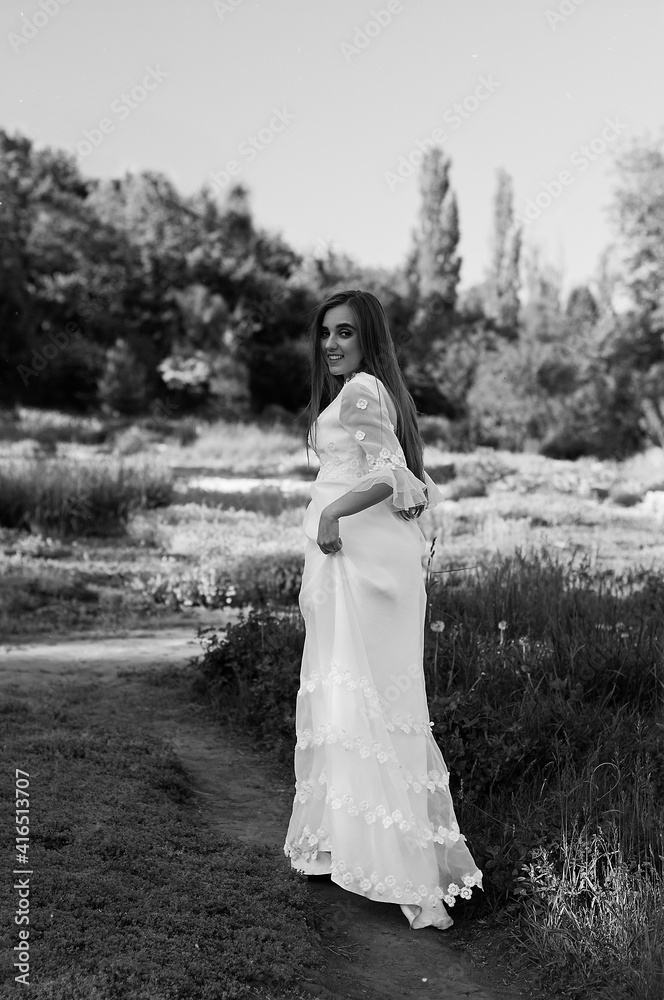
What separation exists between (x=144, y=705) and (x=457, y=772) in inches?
80.0

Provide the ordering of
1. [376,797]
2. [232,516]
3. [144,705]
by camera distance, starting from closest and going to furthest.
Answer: [376,797], [144,705], [232,516]

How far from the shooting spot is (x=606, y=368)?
30469mm

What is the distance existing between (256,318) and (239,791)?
97.6 feet

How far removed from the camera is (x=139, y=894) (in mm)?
2922

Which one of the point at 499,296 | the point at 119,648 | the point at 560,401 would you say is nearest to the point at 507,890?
the point at 119,648

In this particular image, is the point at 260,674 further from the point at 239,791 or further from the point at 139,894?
the point at 139,894

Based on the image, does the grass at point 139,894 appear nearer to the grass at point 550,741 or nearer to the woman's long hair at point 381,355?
the grass at point 550,741

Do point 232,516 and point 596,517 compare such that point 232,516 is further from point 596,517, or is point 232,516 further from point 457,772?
point 457,772

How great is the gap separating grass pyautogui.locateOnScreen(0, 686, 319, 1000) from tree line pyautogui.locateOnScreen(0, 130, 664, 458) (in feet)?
76.0

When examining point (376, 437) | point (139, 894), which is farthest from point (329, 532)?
point (139, 894)

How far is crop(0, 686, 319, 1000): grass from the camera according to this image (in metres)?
2.51

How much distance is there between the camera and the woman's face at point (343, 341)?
352 centimetres

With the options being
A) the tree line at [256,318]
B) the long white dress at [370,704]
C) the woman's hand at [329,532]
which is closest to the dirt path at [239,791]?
the long white dress at [370,704]

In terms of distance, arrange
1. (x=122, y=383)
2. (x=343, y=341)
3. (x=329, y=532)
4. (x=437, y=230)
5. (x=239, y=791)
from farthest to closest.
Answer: (x=437, y=230), (x=122, y=383), (x=239, y=791), (x=343, y=341), (x=329, y=532)
